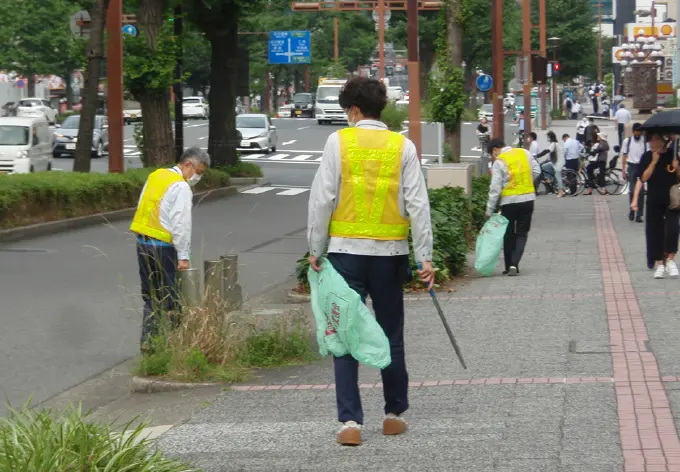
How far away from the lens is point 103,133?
47562 millimetres

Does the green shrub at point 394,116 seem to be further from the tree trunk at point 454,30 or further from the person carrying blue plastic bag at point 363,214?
the person carrying blue plastic bag at point 363,214

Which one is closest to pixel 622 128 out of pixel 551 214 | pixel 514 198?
pixel 551 214

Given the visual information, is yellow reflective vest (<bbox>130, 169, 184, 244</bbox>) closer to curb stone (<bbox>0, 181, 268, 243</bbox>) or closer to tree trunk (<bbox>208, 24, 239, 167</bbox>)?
curb stone (<bbox>0, 181, 268, 243</bbox>)

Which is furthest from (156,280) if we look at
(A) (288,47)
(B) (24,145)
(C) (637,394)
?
(A) (288,47)

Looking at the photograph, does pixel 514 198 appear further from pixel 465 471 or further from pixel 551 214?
pixel 551 214

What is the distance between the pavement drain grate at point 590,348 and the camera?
9.16 metres

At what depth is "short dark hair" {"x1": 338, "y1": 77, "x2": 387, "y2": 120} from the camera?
6406 millimetres

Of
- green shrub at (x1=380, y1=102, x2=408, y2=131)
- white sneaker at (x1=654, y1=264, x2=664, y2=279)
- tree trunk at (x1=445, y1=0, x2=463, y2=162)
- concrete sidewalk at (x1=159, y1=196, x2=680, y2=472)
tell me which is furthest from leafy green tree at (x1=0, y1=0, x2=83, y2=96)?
concrete sidewalk at (x1=159, y1=196, x2=680, y2=472)

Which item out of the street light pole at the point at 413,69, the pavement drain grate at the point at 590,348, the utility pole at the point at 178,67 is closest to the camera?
the pavement drain grate at the point at 590,348

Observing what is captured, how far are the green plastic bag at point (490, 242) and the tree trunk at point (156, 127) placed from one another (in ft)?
50.6

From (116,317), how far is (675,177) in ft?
20.7

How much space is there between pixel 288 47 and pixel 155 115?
43.5 meters

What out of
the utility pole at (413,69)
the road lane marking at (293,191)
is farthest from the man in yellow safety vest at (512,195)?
the road lane marking at (293,191)

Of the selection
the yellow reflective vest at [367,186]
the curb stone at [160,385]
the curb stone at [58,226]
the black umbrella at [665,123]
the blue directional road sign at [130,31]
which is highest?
the blue directional road sign at [130,31]
